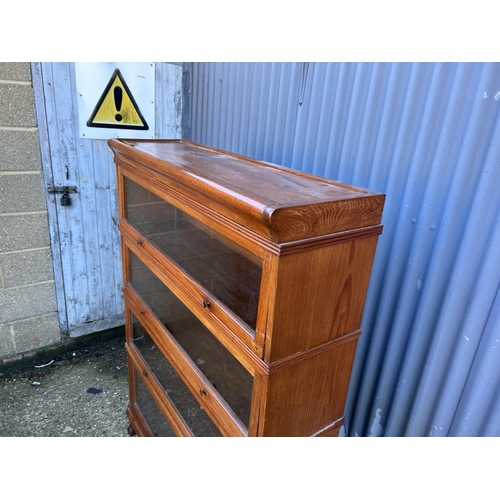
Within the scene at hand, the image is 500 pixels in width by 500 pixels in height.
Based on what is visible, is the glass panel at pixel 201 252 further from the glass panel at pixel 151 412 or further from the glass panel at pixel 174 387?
the glass panel at pixel 151 412

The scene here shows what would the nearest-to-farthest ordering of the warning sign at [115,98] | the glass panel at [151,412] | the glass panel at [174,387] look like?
the glass panel at [174,387] < the glass panel at [151,412] < the warning sign at [115,98]

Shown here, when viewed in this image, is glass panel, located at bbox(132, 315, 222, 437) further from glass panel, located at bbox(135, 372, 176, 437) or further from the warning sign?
the warning sign

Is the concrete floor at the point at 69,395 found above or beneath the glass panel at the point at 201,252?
beneath

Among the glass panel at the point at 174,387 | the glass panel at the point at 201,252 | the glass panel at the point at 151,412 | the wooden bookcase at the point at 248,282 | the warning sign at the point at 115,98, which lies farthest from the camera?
the warning sign at the point at 115,98

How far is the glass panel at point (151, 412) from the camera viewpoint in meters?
1.60

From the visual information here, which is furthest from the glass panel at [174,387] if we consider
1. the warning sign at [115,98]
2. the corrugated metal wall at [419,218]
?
the warning sign at [115,98]

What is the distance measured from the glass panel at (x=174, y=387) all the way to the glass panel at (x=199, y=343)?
0.56 ft

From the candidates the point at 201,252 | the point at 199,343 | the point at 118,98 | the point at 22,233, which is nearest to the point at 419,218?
the point at 201,252

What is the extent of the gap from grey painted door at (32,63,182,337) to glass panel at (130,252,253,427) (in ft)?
3.21

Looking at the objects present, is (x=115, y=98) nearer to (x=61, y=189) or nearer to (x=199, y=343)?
(x=61, y=189)

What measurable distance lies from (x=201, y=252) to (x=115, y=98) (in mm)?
1518

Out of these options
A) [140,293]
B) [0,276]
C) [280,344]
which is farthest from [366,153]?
[0,276]

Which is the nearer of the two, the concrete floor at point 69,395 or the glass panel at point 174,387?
the glass panel at point 174,387

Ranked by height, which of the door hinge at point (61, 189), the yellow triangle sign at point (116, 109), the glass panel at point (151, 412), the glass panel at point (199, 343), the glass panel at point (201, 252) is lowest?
the glass panel at point (151, 412)
